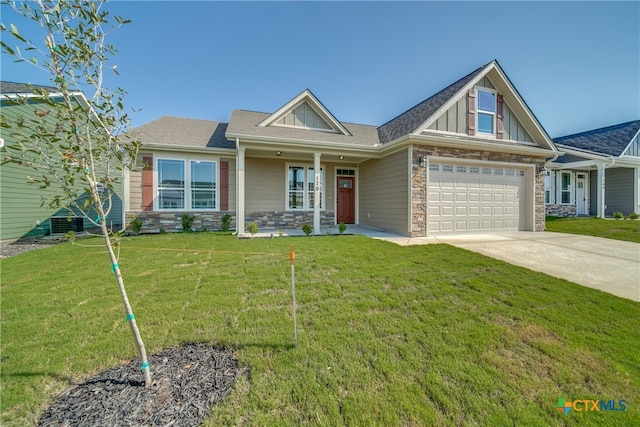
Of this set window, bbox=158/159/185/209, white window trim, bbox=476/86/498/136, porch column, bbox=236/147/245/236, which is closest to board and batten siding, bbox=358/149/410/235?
white window trim, bbox=476/86/498/136

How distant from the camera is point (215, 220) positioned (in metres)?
10.0

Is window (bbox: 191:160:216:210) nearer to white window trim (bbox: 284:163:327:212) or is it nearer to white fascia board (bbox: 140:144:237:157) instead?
white fascia board (bbox: 140:144:237:157)

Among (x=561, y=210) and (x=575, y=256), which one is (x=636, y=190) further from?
(x=575, y=256)

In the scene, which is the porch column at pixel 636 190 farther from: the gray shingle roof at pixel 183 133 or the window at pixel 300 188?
the gray shingle roof at pixel 183 133

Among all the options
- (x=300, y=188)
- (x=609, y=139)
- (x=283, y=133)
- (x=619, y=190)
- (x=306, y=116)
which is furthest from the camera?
(x=609, y=139)

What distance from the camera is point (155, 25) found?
705cm

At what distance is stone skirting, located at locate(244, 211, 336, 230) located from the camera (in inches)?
418

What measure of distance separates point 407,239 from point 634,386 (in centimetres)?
591

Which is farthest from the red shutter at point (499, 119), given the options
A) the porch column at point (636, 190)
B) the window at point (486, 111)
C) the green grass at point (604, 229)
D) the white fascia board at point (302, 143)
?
the porch column at point (636, 190)

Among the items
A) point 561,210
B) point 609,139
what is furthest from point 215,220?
point 609,139

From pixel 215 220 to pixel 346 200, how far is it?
605 centimetres

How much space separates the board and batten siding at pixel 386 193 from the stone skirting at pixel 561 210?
12005 mm

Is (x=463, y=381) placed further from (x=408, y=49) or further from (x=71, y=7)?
(x=408, y=49)

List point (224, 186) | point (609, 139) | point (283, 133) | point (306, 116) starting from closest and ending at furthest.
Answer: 1. point (283, 133)
2. point (224, 186)
3. point (306, 116)
4. point (609, 139)
